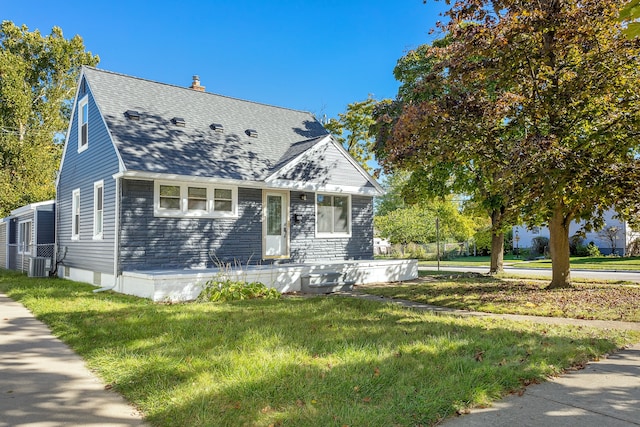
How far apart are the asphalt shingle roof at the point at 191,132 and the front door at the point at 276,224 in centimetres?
90

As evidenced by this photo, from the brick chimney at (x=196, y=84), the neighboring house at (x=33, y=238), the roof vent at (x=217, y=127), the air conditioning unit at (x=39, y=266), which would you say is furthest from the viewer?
the brick chimney at (x=196, y=84)

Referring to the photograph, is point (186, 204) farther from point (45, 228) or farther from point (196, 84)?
point (45, 228)

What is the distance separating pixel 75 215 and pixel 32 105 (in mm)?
20490

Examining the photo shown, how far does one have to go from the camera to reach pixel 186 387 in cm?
405

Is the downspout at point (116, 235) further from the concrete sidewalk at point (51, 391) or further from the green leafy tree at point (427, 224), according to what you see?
the green leafy tree at point (427, 224)

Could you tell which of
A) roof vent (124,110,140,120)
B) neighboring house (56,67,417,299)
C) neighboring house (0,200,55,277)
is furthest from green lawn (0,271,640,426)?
neighboring house (0,200,55,277)

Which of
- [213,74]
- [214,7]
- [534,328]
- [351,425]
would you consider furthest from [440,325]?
[213,74]

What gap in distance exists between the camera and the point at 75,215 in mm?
14938

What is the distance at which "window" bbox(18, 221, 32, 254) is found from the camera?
59.0 ft

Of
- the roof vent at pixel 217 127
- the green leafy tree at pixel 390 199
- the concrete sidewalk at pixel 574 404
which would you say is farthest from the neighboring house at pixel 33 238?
the green leafy tree at pixel 390 199

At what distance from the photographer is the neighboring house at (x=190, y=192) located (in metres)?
11.5

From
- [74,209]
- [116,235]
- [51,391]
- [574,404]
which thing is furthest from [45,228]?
[574,404]

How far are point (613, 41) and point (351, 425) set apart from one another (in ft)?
32.7

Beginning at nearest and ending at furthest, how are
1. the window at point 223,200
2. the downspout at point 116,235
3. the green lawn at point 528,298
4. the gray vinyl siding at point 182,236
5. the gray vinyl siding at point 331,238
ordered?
the green lawn at point 528,298 < the downspout at point 116,235 < the gray vinyl siding at point 182,236 < the window at point 223,200 < the gray vinyl siding at point 331,238
